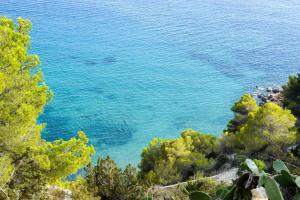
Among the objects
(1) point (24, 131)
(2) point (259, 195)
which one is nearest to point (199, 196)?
(1) point (24, 131)

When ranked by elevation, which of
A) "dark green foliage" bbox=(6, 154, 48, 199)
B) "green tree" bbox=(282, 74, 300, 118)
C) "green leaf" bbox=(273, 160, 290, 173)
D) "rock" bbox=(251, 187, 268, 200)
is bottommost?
"green leaf" bbox=(273, 160, 290, 173)

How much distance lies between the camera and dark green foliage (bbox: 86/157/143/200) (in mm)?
14102

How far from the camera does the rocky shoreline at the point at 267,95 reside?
32.6 m

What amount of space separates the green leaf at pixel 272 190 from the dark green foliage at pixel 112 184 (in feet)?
40.4

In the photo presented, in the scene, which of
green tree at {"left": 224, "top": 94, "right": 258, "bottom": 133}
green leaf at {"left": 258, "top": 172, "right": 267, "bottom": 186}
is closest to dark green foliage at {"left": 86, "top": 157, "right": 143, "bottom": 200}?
green leaf at {"left": 258, "top": 172, "right": 267, "bottom": 186}

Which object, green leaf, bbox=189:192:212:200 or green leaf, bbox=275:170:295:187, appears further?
green leaf, bbox=189:192:212:200

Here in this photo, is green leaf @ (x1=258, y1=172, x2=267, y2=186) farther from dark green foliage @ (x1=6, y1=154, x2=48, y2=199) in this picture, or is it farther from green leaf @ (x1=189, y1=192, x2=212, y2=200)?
dark green foliage @ (x1=6, y1=154, x2=48, y2=199)

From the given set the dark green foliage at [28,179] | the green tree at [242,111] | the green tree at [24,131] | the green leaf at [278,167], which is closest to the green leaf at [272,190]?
the green leaf at [278,167]

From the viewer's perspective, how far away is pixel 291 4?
6388 centimetres

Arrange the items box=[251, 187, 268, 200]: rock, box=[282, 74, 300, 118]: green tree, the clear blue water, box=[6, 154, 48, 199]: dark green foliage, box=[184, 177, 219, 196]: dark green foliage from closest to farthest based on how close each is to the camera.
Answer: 1. box=[251, 187, 268, 200]: rock
2. box=[6, 154, 48, 199]: dark green foliage
3. box=[184, 177, 219, 196]: dark green foliage
4. box=[282, 74, 300, 118]: green tree
5. the clear blue water

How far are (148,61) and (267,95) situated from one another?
1344cm

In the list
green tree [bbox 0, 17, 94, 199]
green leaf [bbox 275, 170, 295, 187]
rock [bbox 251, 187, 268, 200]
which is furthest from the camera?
green tree [bbox 0, 17, 94, 199]

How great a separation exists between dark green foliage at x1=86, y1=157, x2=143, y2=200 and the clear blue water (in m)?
11.8

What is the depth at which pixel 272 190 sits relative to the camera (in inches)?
81.6
